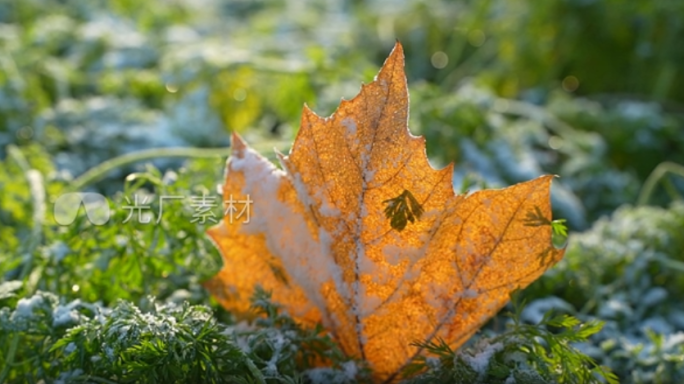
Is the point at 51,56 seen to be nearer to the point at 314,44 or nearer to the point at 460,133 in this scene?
the point at 314,44

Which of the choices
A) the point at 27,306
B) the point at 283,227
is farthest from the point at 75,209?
the point at 283,227

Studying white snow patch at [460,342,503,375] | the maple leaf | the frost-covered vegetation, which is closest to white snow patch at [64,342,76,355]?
the frost-covered vegetation

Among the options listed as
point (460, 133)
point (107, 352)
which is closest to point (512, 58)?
point (460, 133)

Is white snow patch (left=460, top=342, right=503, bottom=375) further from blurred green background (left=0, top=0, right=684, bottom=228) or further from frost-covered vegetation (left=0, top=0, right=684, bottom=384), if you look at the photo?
blurred green background (left=0, top=0, right=684, bottom=228)

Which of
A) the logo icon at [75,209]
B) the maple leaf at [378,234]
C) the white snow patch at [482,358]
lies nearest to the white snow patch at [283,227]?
the maple leaf at [378,234]

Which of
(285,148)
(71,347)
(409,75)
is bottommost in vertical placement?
(71,347)

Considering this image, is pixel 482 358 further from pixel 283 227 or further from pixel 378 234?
pixel 283 227
